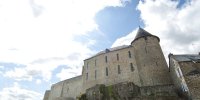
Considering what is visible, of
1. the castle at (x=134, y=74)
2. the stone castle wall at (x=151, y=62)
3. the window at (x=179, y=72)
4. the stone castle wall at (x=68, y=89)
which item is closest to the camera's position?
the window at (x=179, y=72)

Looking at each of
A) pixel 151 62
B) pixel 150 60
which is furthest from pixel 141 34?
pixel 151 62

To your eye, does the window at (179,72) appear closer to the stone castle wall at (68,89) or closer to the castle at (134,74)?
the castle at (134,74)

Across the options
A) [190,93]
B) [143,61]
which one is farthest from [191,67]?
[143,61]

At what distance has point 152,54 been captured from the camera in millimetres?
31969

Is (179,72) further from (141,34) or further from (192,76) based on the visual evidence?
(141,34)

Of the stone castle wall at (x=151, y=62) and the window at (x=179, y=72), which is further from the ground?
the stone castle wall at (x=151, y=62)

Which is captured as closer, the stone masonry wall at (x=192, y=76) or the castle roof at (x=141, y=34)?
the stone masonry wall at (x=192, y=76)

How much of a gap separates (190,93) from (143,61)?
10.6 metres

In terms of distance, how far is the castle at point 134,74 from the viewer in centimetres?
2719

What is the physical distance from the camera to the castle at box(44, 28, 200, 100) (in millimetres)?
27188

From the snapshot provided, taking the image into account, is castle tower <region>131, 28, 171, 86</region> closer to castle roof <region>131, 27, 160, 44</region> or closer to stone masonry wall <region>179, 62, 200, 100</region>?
castle roof <region>131, 27, 160, 44</region>

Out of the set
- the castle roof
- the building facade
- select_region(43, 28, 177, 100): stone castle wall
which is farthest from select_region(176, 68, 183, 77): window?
the castle roof

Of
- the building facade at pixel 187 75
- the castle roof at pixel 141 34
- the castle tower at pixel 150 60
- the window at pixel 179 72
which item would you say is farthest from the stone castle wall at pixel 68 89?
the window at pixel 179 72

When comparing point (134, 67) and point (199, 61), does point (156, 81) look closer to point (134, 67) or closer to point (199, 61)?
point (134, 67)
